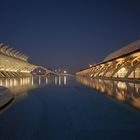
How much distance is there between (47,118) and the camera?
678 cm

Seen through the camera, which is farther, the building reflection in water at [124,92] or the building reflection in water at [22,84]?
the building reflection in water at [22,84]

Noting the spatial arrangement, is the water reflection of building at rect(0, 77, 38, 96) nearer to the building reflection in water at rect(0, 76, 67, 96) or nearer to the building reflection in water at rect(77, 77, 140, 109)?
the building reflection in water at rect(0, 76, 67, 96)

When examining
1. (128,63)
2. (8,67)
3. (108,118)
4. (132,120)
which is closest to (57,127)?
(108,118)

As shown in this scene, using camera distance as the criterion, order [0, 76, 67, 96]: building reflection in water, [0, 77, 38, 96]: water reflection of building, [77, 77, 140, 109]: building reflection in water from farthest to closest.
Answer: [0, 76, 67, 96]: building reflection in water
[0, 77, 38, 96]: water reflection of building
[77, 77, 140, 109]: building reflection in water

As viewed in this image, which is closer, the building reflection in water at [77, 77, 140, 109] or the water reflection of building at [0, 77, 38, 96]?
the building reflection in water at [77, 77, 140, 109]

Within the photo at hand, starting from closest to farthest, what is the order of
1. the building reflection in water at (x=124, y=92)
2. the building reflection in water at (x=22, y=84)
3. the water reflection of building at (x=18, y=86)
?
the building reflection in water at (x=124, y=92), the water reflection of building at (x=18, y=86), the building reflection in water at (x=22, y=84)

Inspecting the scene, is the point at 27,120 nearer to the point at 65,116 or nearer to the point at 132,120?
the point at 65,116

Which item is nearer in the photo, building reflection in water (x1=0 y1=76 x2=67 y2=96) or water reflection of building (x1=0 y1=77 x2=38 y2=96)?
water reflection of building (x1=0 y1=77 x2=38 y2=96)

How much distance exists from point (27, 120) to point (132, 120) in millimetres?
3011

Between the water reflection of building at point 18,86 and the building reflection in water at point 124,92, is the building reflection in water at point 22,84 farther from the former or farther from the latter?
the building reflection in water at point 124,92

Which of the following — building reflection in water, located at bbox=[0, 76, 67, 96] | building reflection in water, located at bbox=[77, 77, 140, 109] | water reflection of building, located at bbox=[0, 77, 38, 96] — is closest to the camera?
building reflection in water, located at bbox=[77, 77, 140, 109]

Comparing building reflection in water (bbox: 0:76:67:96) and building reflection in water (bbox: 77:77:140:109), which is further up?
building reflection in water (bbox: 0:76:67:96)

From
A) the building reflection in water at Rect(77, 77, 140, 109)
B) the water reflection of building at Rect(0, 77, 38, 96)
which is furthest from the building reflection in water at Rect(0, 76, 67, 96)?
the building reflection in water at Rect(77, 77, 140, 109)

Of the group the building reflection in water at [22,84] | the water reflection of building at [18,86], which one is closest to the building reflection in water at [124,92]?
the water reflection of building at [18,86]
